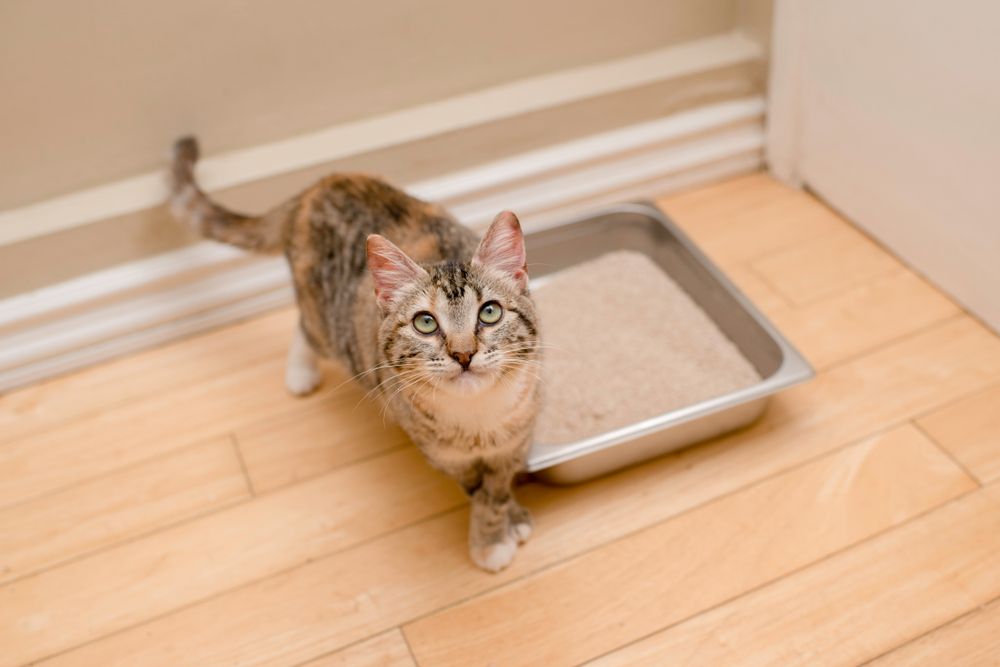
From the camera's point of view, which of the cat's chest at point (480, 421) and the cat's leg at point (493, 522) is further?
the cat's leg at point (493, 522)

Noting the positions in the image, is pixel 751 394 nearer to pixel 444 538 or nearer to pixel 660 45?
pixel 444 538

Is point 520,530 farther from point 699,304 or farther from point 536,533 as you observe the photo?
point 699,304

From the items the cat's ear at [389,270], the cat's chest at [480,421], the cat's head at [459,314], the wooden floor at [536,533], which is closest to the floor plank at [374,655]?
the wooden floor at [536,533]

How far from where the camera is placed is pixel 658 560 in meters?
1.37

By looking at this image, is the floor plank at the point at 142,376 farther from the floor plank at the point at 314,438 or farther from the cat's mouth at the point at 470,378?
the cat's mouth at the point at 470,378

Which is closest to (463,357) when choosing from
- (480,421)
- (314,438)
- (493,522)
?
(480,421)

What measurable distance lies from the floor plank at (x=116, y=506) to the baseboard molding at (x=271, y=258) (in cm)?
33

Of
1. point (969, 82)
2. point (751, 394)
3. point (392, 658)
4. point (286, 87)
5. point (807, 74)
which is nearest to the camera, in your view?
point (392, 658)

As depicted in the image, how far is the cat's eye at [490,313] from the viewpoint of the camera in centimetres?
117

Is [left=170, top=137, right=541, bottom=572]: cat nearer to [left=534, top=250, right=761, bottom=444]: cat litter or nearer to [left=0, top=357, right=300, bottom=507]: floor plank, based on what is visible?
[left=0, top=357, right=300, bottom=507]: floor plank

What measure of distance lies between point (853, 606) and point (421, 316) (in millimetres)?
733

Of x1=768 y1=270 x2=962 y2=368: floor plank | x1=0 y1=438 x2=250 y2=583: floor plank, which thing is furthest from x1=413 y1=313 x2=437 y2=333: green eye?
x1=768 y1=270 x2=962 y2=368: floor plank

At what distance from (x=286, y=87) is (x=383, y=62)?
0.19 m

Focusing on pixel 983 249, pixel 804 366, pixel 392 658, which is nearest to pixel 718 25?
pixel 983 249
